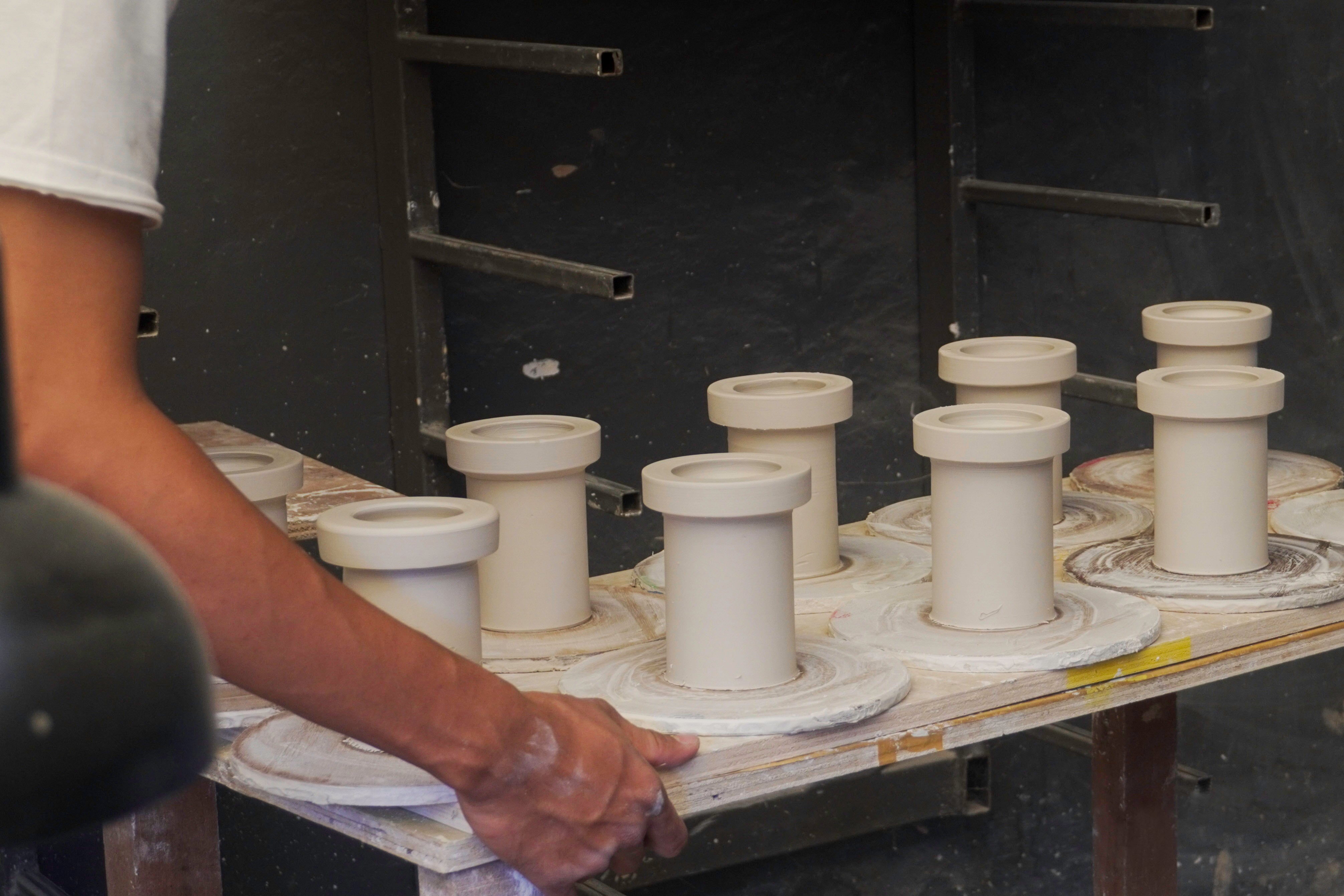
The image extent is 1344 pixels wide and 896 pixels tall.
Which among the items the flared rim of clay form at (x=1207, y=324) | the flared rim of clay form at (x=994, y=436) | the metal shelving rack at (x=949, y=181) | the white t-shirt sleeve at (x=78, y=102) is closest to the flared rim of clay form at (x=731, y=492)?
the flared rim of clay form at (x=994, y=436)

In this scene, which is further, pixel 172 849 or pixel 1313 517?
pixel 1313 517

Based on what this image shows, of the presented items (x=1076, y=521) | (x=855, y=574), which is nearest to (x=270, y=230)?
(x=855, y=574)

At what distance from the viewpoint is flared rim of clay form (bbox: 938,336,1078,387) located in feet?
5.89

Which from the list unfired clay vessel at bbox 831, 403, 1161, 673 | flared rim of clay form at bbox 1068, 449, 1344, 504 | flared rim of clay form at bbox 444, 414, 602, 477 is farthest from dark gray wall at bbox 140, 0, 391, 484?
unfired clay vessel at bbox 831, 403, 1161, 673

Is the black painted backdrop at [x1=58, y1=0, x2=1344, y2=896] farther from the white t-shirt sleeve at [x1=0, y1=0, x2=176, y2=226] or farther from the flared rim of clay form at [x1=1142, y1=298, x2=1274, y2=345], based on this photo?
the white t-shirt sleeve at [x1=0, y1=0, x2=176, y2=226]

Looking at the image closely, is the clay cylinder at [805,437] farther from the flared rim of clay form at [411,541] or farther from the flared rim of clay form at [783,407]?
the flared rim of clay form at [411,541]

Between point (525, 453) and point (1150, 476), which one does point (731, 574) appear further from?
point (1150, 476)

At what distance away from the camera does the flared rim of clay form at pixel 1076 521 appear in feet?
5.71

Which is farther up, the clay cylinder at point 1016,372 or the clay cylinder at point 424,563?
the clay cylinder at point 1016,372

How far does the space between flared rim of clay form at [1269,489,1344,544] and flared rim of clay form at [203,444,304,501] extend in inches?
38.1

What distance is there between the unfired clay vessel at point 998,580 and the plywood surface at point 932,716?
18 millimetres

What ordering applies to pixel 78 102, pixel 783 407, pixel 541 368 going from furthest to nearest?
pixel 541 368
pixel 783 407
pixel 78 102

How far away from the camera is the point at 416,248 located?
7.22ft

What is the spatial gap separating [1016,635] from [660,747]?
0.36 metres
